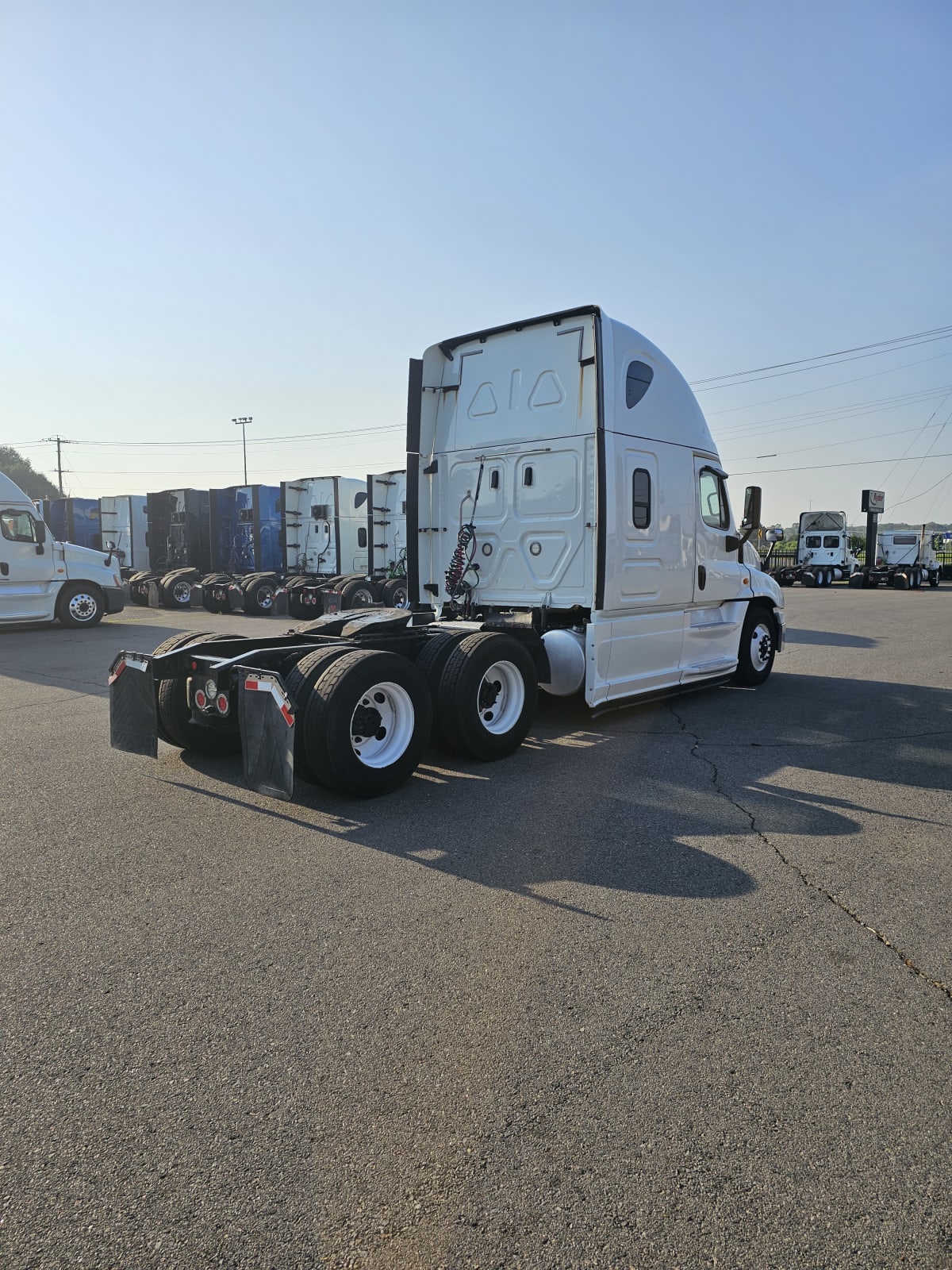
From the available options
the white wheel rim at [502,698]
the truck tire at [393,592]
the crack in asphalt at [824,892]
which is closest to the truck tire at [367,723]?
the white wheel rim at [502,698]

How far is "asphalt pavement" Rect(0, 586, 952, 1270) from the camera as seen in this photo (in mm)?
2141

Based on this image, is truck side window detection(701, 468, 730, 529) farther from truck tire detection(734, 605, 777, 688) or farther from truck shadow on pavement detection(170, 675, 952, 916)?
truck shadow on pavement detection(170, 675, 952, 916)

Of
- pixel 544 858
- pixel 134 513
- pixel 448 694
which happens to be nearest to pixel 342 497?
pixel 134 513

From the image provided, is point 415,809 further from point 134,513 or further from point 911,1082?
point 134,513

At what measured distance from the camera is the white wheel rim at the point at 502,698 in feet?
22.3

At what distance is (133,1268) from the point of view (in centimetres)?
201

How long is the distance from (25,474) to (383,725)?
491 feet

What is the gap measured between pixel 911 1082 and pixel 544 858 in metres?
2.13

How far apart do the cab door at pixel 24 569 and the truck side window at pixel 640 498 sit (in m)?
13.3

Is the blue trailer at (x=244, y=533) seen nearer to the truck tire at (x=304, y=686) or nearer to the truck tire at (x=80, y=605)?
the truck tire at (x=80, y=605)

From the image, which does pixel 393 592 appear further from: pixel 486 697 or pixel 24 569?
pixel 486 697

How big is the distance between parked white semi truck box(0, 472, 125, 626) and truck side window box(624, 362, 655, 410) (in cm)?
1298

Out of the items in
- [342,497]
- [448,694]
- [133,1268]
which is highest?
[342,497]

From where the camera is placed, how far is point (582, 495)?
25.3 ft
